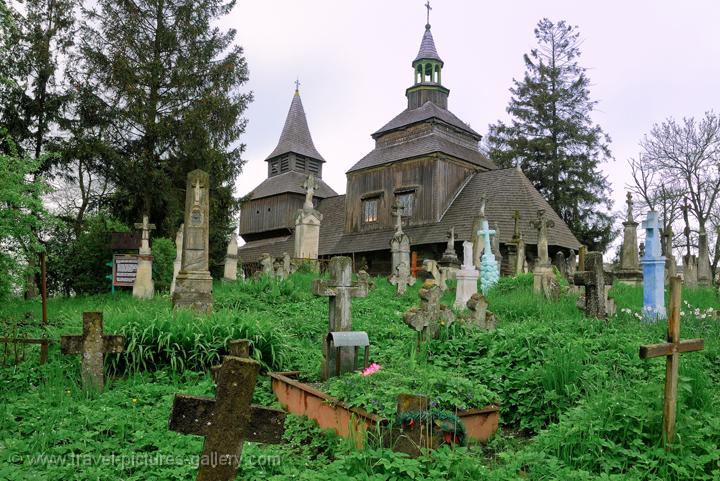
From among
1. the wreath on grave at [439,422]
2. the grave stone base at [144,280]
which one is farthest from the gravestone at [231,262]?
the wreath on grave at [439,422]

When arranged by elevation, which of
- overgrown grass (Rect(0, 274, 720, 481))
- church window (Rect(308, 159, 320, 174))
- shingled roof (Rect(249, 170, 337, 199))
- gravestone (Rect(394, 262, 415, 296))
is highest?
church window (Rect(308, 159, 320, 174))

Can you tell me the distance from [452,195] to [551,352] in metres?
21.6

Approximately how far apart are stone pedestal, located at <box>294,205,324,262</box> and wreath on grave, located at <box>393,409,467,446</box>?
19.1 m

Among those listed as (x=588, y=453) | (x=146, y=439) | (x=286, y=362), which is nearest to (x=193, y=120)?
(x=286, y=362)

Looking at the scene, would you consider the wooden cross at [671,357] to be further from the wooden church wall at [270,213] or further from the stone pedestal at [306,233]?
Answer: the wooden church wall at [270,213]

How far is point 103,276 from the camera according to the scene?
1633cm

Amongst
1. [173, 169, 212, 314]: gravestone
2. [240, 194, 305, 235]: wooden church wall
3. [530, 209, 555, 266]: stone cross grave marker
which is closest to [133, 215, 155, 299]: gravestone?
[173, 169, 212, 314]: gravestone

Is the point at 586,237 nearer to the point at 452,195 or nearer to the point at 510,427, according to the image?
the point at 452,195

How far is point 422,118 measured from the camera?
1112 inches

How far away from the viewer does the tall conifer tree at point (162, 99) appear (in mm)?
17547

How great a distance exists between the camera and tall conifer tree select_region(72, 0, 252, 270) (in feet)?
57.6

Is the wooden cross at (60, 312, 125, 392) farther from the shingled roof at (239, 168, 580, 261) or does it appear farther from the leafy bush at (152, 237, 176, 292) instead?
the shingled roof at (239, 168, 580, 261)

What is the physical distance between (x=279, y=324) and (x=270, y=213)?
28984 mm

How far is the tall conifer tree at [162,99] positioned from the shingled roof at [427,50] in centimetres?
1567
